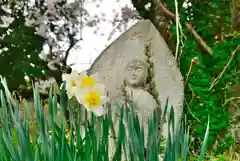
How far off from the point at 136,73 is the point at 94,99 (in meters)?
1.53

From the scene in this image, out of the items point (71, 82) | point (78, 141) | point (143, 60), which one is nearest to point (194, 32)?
point (143, 60)

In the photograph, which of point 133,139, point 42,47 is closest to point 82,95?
point 133,139

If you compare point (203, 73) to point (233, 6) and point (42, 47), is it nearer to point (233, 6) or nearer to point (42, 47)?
point (233, 6)

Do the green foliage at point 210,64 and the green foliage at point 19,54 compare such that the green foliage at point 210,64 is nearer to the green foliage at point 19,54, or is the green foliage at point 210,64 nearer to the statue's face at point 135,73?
the statue's face at point 135,73

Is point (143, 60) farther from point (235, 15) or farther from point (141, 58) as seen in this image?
point (235, 15)

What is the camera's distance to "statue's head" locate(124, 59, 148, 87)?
236 centimetres

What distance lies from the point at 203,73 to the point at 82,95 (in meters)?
1.87

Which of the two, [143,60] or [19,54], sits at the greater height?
[19,54]

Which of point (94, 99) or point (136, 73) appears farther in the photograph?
point (136, 73)

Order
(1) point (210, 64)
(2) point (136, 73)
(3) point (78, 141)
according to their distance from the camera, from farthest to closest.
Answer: (1) point (210, 64)
(2) point (136, 73)
(3) point (78, 141)

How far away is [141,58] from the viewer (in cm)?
244

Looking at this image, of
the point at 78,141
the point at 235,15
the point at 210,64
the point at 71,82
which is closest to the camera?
the point at 78,141

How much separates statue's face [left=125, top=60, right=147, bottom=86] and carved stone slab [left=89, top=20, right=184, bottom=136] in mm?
45

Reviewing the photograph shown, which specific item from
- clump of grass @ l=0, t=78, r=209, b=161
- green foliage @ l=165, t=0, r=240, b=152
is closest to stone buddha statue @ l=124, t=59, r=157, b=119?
green foliage @ l=165, t=0, r=240, b=152
